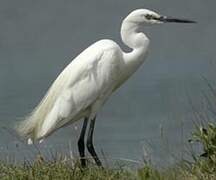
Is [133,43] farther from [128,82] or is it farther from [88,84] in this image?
[128,82]

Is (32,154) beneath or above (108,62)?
beneath

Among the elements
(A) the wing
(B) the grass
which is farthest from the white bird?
(B) the grass

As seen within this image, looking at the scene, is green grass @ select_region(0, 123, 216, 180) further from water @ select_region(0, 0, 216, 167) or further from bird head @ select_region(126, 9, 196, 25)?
bird head @ select_region(126, 9, 196, 25)

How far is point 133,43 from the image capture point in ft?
22.0

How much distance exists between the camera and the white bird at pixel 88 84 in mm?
6508

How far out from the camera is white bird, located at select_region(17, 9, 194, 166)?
256 inches

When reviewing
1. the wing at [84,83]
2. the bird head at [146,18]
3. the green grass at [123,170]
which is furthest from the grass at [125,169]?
the bird head at [146,18]

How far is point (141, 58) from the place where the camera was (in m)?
6.76

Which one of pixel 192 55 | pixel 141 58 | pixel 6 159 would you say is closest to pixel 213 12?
pixel 192 55

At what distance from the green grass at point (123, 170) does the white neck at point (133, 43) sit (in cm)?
163

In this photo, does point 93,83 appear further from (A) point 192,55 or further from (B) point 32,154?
(A) point 192,55

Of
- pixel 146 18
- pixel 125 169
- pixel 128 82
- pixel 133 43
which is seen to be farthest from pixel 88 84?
pixel 128 82

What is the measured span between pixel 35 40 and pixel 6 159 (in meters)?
11.8

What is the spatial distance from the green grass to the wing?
50.7 inches
